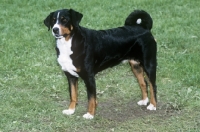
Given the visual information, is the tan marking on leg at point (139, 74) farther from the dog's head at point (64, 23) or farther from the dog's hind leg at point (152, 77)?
the dog's head at point (64, 23)

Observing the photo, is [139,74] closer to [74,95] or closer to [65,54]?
[74,95]

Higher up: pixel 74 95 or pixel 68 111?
pixel 74 95

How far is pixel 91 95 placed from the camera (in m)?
4.99

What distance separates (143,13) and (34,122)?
1.93 metres

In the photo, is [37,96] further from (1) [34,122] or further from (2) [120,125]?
(2) [120,125]

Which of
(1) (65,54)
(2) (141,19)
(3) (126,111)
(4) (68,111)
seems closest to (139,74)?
(3) (126,111)

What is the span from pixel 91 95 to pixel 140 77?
2.85 ft

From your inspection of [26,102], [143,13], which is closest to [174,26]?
[143,13]

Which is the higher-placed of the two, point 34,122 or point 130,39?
point 130,39

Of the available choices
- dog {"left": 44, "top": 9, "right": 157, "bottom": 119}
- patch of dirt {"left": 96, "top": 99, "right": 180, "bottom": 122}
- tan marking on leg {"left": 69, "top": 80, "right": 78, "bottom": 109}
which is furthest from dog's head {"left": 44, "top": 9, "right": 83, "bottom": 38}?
patch of dirt {"left": 96, "top": 99, "right": 180, "bottom": 122}

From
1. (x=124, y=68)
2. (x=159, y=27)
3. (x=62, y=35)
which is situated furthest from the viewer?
(x=159, y=27)

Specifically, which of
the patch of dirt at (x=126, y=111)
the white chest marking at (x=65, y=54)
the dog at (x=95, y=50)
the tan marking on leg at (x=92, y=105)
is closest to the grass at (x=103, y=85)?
the patch of dirt at (x=126, y=111)

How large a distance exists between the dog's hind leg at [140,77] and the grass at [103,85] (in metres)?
0.15

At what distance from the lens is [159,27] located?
30.6 ft
